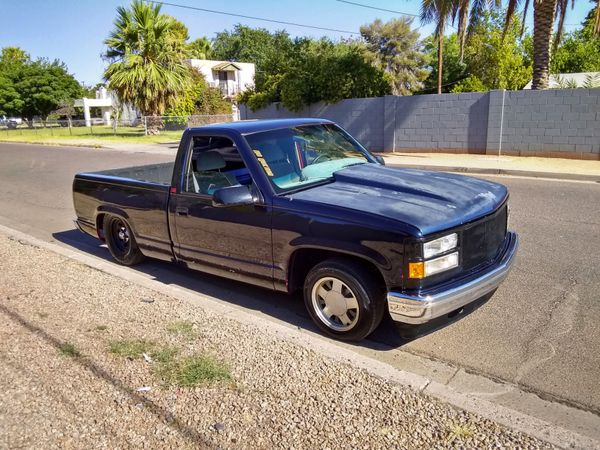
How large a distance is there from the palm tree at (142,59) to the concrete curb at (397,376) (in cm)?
2784

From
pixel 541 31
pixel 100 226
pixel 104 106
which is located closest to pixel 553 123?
pixel 541 31

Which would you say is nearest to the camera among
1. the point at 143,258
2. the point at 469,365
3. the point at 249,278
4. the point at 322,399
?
the point at 322,399

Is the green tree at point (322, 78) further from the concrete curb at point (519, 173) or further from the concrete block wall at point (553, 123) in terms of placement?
the concrete curb at point (519, 173)

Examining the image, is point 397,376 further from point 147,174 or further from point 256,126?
point 147,174

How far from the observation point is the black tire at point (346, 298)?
12.5 feet

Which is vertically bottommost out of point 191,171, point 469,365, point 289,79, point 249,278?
point 469,365

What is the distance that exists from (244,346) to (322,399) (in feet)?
3.05

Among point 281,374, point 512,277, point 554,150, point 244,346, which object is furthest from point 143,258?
point 554,150

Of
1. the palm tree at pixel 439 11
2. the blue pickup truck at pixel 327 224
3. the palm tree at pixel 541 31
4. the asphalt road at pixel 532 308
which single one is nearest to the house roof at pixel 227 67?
the palm tree at pixel 439 11

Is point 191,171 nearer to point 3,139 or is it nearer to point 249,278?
point 249,278

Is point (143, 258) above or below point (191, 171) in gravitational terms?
below

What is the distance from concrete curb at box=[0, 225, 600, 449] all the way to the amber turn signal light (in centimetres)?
64

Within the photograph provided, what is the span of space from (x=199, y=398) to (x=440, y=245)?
1.87m

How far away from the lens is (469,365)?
3.74 meters
